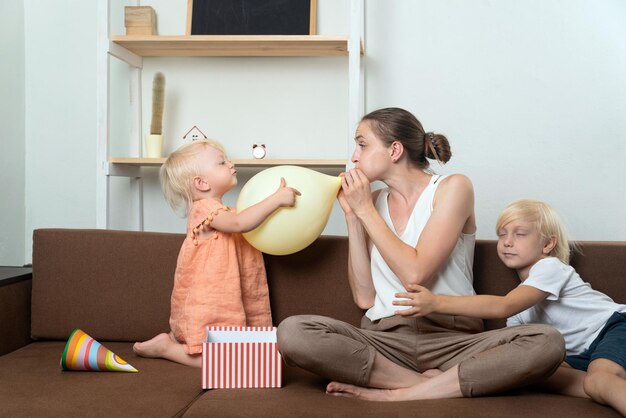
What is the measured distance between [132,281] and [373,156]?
2.55 feet

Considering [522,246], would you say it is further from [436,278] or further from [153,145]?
[153,145]

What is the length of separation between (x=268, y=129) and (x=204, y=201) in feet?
3.18

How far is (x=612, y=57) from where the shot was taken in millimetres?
2920

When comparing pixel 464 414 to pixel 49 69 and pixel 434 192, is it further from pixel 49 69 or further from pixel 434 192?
pixel 49 69

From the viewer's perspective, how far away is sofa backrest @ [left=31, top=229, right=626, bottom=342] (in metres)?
2.17

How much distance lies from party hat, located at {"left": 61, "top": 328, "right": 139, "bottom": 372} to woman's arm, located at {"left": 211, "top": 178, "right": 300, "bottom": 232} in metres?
0.44

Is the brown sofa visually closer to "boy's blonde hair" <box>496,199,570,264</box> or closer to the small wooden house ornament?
"boy's blonde hair" <box>496,199,570,264</box>

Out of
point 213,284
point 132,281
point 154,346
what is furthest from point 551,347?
point 132,281

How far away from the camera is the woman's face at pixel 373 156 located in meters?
2.05

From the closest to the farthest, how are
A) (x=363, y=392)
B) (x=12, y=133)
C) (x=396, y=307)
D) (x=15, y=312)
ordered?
(x=363, y=392) → (x=396, y=307) → (x=15, y=312) → (x=12, y=133)

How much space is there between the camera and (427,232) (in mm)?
1923

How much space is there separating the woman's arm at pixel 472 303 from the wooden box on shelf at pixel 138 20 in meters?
1.61

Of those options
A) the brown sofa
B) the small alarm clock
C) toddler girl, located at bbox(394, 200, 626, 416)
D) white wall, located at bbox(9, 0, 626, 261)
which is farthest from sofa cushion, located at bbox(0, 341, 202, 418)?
white wall, located at bbox(9, 0, 626, 261)

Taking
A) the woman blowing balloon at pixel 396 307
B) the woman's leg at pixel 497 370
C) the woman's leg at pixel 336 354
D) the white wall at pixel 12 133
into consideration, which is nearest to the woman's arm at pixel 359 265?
the woman blowing balloon at pixel 396 307
